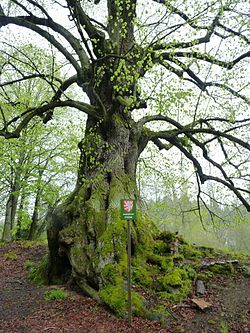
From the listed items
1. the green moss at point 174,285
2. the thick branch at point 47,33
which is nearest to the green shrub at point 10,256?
the green moss at point 174,285

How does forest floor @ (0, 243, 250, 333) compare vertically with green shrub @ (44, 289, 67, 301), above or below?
below

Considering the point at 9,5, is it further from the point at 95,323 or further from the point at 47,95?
the point at 95,323

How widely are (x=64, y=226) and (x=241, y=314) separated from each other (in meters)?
3.92

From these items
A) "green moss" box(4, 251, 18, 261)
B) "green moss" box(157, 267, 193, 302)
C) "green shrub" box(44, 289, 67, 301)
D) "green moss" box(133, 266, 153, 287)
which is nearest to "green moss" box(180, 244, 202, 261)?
"green moss" box(157, 267, 193, 302)

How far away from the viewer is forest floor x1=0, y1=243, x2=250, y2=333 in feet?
12.9

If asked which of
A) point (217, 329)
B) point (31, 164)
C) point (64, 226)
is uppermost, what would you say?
point (31, 164)

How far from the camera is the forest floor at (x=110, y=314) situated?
12.9ft

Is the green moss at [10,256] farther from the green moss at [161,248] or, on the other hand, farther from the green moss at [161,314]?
the green moss at [161,314]

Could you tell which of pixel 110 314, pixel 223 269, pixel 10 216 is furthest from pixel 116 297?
pixel 10 216

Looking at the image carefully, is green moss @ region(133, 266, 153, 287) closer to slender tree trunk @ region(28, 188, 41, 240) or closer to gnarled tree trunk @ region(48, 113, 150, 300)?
gnarled tree trunk @ region(48, 113, 150, 300)

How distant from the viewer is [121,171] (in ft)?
22.1

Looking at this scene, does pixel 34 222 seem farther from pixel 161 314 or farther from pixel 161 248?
pixel 161 314

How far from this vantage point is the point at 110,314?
14.0 feet

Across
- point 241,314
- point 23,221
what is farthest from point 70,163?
point 241,314
